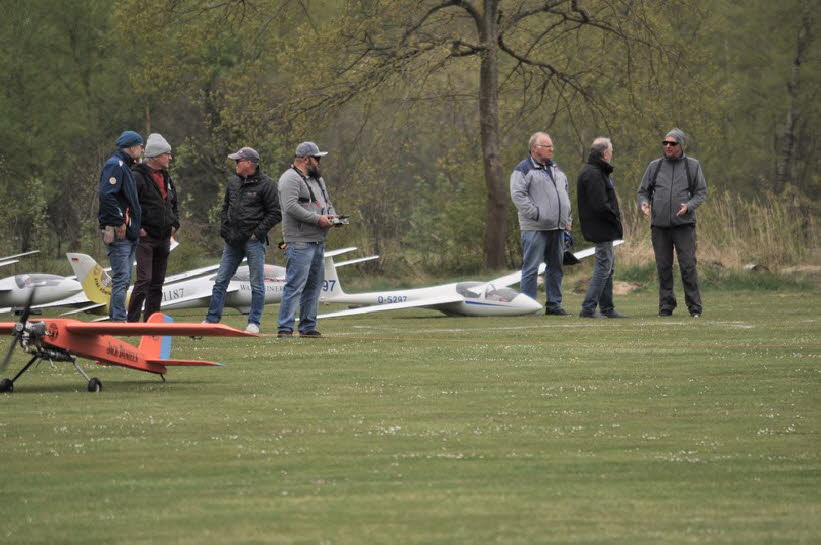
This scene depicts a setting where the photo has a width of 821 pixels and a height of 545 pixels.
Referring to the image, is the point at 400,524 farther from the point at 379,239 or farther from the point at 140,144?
the point at 379,239

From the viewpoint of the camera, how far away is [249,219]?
46.3ft

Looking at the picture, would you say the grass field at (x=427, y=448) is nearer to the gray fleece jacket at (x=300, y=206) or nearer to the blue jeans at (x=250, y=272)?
the gray fleece jacket at (x=300, y=206)

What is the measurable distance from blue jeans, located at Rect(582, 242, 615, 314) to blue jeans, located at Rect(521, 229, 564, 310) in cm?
74

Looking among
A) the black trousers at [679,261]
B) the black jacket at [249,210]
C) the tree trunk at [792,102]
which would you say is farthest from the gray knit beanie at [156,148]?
the tree trunk at [792,102]

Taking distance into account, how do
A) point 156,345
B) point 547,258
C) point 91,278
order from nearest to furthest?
point 156,345
point 547,258
point 91,278

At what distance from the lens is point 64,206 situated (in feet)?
128

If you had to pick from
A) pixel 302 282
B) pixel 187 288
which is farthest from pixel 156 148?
pixel 187 288

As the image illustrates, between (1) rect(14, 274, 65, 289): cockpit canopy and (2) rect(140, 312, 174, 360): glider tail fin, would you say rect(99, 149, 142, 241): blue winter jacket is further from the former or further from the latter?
(1) rect(14, 274, 65, 289): cockpit canopy

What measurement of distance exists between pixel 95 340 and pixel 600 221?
7687 mm

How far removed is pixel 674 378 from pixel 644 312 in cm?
762

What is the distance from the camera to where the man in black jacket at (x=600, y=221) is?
52.5ft

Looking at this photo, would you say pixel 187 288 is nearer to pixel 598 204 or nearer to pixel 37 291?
pixel 37 291

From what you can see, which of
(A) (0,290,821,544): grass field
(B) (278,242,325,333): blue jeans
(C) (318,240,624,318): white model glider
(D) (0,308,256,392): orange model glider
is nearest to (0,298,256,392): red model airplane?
(D) (0,308,256,392): orange model glider

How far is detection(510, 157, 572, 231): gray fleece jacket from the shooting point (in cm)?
1664
